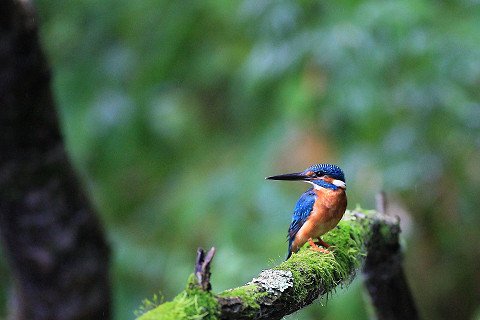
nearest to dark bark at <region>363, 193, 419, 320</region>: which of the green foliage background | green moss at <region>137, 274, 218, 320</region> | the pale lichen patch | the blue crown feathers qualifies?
the blue crown feathers

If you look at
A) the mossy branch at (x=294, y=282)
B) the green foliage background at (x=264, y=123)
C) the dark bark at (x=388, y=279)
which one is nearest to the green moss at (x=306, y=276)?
the mossy branch at (x=294, y=282)

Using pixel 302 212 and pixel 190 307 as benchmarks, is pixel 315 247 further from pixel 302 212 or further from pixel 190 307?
pixel 190 307

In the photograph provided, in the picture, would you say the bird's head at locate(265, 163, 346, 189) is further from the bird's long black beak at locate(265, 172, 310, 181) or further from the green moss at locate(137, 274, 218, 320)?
the green moss at locate(137, 274, 218, 320)

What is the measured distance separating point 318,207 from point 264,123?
10.1 feet

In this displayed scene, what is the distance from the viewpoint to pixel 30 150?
116 inches

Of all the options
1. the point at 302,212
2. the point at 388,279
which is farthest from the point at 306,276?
the point at 388,279

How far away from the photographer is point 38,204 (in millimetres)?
2963

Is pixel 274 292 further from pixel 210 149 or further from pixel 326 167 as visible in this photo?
pixel 210 149

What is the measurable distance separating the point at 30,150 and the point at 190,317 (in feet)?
6.25

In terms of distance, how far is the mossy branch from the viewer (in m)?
1.26

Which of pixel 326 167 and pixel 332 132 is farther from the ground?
pixel 332 132

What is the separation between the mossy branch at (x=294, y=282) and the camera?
49.6 inches

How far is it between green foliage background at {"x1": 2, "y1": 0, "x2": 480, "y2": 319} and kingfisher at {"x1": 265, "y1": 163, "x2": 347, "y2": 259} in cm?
205

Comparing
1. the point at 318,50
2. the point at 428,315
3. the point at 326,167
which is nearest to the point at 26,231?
the point at 326,167
